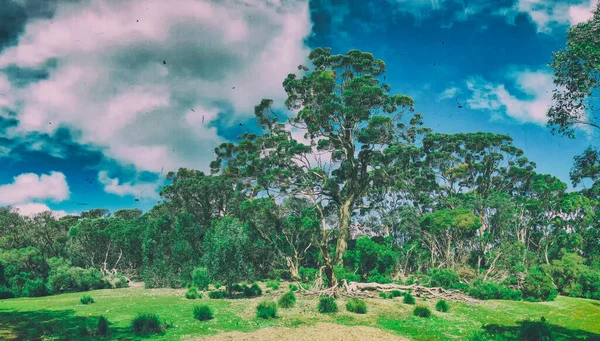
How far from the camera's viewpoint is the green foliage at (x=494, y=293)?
28234 millimetres

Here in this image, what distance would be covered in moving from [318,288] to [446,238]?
949 inches

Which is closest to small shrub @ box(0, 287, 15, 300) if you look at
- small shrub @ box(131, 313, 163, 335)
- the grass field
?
the grass field

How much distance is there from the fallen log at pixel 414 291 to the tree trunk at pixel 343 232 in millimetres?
13011

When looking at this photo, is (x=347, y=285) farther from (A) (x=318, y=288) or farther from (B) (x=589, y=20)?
(B) (x=589, y=20)

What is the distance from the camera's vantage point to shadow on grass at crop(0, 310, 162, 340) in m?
13.3

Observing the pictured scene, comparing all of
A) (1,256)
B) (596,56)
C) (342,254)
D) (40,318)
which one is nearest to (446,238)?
(342,254)

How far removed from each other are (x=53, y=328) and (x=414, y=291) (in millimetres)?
24138

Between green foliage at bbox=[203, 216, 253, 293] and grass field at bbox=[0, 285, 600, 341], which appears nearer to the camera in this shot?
grass field at bbox=[0, 285, 600, 341]

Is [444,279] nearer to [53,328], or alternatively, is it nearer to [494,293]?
[494,293]

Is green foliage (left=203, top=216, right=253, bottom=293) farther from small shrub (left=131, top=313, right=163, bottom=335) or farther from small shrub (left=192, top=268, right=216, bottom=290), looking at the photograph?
small shrub (left=131, top=313, right=163, bottom=335)

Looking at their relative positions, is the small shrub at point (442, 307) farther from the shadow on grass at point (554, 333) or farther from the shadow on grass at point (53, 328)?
the shadow on grass at point (53, 328)

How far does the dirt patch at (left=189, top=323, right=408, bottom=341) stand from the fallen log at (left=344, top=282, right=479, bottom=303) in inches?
450

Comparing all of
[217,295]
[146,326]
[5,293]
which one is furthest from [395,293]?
[5,293]

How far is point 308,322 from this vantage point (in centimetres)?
1666
